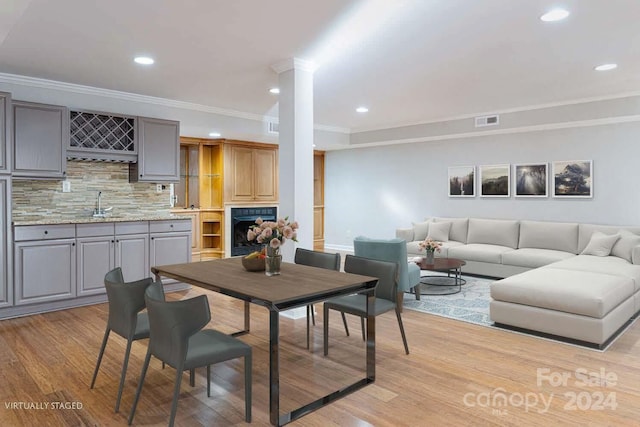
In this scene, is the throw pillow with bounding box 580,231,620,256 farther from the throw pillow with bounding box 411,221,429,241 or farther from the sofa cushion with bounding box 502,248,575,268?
the throw pillow with bounding box 411,221,429,241

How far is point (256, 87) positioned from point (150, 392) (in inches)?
144

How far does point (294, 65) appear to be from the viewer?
14.2 ft

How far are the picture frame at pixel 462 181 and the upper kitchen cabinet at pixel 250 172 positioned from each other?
343 cm

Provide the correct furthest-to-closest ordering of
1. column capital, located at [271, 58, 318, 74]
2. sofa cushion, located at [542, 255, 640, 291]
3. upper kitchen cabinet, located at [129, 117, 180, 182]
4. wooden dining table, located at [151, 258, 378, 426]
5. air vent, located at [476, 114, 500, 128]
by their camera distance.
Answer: air vent, located at [476, 114, 500, 128], upper kitchen cabinet, located at [129, 117, 180, 182], sofa cushion, located at [542, 255, 640, 291], column capital, located at [271, 58, 318, 74], wooden dining table, located at [151, 258, 378, 426]

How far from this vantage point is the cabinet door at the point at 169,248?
5.44m

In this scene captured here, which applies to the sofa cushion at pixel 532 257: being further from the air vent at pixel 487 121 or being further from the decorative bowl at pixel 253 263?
the decorative bowl at pixel 253 263

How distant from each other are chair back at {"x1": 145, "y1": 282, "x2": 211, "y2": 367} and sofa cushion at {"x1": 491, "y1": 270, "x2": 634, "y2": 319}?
9.60 feet

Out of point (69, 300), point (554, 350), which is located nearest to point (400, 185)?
point (554, 350)

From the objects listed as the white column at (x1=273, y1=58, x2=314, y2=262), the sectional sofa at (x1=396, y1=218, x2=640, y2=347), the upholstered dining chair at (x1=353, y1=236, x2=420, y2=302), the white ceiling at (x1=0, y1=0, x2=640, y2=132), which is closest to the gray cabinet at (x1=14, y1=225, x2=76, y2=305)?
the white ceiling at (x1=0, y1=0, x2=640, y2=132)

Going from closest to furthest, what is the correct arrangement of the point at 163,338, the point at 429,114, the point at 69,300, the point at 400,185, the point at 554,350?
the point at 163,338
the point at 554,350
the point at 69,300
the point at 429,114
the point at 400,185

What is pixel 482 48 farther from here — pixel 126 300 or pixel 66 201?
pixel 66 201

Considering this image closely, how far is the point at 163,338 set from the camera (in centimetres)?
227

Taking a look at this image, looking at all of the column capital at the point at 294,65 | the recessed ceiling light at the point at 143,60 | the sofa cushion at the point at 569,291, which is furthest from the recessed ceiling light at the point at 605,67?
the recessed ceiling light at the point at 143,60

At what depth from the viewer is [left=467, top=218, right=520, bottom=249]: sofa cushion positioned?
6809 mm
